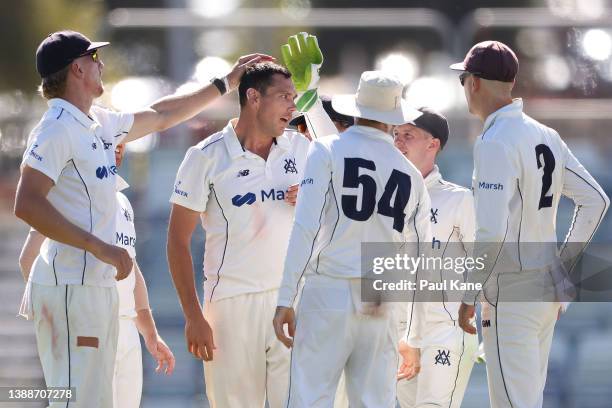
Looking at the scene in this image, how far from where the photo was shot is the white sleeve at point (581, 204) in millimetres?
6230

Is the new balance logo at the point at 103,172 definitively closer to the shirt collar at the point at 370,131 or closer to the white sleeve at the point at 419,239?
the shirt collar at the point at 370,131

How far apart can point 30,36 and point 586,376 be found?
971 cm

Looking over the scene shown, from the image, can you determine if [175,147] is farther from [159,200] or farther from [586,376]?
[586,376]

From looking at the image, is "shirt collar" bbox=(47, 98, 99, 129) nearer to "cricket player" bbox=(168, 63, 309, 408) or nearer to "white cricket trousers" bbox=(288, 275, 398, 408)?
"cricket player" bbox=(168, 63, 309, 408)

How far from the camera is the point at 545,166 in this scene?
19.8 ft

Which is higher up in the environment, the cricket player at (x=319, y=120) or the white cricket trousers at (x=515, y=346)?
the cricket player at (x=319, y=120)

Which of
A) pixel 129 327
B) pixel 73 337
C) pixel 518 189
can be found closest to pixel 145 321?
pixel 129 327

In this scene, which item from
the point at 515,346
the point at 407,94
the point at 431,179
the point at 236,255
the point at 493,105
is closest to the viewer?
the point at 515,346

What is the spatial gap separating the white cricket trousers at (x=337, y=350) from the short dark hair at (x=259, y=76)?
1.27 metres

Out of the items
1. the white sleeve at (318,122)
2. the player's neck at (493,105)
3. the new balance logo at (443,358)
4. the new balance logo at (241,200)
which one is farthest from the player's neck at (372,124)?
the new balance logo at (443,358)

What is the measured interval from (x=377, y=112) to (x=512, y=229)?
0.85m

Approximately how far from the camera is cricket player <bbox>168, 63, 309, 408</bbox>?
20.9 feet

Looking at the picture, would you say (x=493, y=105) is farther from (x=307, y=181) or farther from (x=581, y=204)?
(x=307, y=181)

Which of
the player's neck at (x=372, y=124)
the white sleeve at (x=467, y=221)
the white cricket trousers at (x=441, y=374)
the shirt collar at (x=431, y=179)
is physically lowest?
the white cricket trousers at (x=441, y=374)
